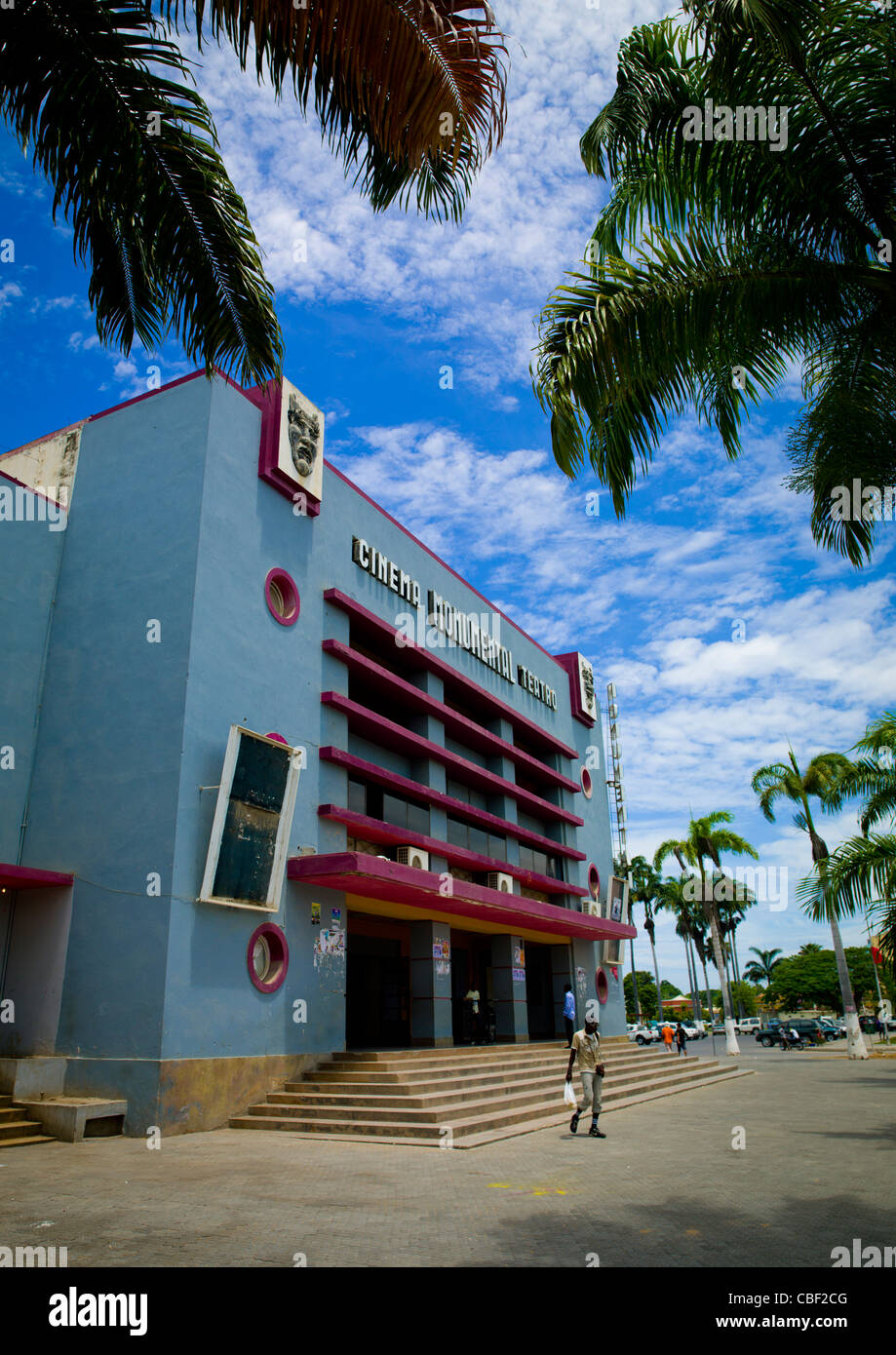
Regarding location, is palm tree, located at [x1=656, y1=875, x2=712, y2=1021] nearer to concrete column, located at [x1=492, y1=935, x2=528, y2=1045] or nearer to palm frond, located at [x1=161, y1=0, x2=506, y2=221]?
concrete column, located at [x1=492, y1=935, x2=528, y2=1045]

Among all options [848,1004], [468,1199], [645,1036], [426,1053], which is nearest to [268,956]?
[426,1053]

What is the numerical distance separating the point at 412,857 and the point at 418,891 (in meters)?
1.45

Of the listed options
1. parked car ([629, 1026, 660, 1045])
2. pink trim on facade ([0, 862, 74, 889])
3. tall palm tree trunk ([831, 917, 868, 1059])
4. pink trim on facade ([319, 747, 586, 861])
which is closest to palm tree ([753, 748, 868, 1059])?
tall palm tree trunk ([831, 917, 868, 1059])

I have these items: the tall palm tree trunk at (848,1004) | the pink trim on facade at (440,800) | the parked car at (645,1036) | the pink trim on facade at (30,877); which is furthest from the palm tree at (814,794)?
the pink trim on facade at (30,877)

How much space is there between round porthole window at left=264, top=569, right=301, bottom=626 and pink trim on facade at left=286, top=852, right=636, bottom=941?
473cm

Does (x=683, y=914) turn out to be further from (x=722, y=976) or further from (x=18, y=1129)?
(x=18, y=1129)

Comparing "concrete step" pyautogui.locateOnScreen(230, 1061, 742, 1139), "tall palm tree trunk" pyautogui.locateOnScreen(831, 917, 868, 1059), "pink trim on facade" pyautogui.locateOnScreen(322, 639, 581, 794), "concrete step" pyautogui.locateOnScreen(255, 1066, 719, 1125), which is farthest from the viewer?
"tall palm tree trunk" pyautogui.locateOnScreen(831, 917, 868, 1059)

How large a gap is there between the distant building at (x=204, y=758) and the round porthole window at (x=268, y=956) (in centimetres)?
6

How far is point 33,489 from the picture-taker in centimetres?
1656

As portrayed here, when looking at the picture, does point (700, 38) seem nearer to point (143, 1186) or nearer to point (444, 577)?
point (143, 1186)

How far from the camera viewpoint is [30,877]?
13.9 m

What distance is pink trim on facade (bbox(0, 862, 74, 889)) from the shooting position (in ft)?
44.7
